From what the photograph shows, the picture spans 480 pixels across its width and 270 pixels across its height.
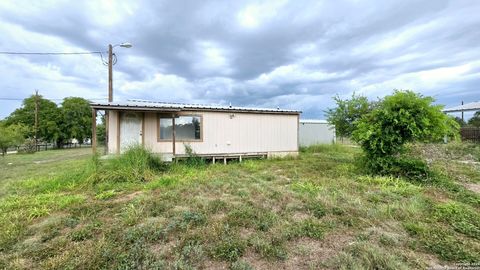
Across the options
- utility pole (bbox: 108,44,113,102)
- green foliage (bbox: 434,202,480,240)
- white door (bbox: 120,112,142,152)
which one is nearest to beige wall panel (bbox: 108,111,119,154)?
white door (bbox: 120,112,142,152)

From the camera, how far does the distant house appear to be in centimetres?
904

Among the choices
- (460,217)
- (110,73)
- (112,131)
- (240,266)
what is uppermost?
(110,73)

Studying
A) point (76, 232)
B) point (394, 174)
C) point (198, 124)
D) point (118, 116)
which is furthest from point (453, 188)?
point (118, 116)

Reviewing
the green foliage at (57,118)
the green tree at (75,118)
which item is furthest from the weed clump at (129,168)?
the green tree at (75,118)

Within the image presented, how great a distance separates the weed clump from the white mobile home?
1086 cm

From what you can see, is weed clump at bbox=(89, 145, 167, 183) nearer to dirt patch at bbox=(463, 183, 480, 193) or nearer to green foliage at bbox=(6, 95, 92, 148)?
dirt patch at bbox=(463, 183, 480, 193)

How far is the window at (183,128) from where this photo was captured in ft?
31.1

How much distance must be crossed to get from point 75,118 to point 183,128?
27.1 metres

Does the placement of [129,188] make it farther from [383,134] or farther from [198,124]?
[383,134]

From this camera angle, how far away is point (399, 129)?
6.45m

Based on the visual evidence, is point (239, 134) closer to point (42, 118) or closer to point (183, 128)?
point (183, 128)

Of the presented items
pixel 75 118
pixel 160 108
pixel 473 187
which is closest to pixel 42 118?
pixel 75 118

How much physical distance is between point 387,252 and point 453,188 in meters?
4.07

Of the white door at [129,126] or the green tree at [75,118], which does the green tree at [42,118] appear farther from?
the white door at [129,126]
